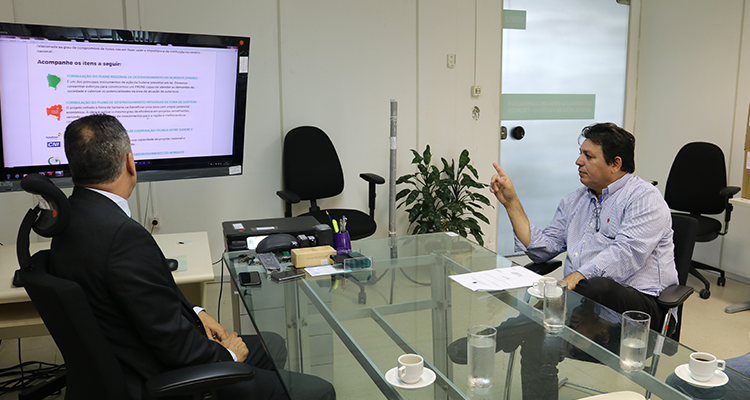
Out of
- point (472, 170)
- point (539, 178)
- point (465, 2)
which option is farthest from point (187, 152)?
point (539, 178)

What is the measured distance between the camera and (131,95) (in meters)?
2.66

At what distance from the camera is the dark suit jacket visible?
1.38 m

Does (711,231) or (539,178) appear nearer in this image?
(711,231)

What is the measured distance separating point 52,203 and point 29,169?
1412 mm

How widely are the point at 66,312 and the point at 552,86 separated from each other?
454 centimetres

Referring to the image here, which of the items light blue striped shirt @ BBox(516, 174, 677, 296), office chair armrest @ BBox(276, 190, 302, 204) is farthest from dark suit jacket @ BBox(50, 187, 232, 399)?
office chair armrest @ BBox(276, 190, 302, 204)

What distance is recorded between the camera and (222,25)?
156 inches

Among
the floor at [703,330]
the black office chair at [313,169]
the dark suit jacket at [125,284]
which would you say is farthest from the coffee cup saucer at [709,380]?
the black office chair at [313,169]

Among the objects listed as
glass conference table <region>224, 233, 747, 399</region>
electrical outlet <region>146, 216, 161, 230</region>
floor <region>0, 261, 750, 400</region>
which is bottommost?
floor <region>0, 261, 750, 400</region>

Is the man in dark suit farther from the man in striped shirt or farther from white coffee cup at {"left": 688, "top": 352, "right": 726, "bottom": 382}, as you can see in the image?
the man in striped shirt

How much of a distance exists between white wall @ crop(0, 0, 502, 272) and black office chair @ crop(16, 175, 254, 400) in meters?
2.72

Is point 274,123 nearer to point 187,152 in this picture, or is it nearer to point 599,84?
point 187,152

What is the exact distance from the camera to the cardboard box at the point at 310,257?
220cm

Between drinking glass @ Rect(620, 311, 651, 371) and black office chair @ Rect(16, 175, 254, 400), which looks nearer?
black office chair @ Rect(16, 175, 254, 400)
